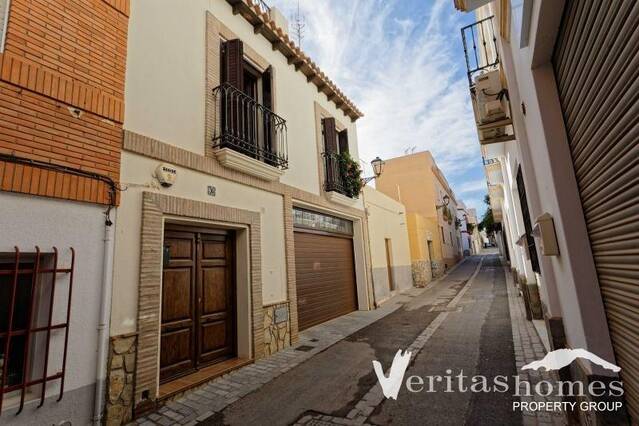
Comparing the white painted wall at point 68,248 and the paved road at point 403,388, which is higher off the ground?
the white painted wall at point 68,248

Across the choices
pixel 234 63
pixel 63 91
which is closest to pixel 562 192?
pixel 63 91

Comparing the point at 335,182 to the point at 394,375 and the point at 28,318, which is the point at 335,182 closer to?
the point at 394,375

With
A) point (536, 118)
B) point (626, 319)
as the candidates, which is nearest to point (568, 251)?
point (626, 319)

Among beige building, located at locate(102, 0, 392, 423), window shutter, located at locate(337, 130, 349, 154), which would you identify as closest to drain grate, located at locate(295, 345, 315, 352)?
beige building, located at locate(102, 0, 392, 423)

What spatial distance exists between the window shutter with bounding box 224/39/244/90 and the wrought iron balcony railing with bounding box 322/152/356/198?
11.9 ft

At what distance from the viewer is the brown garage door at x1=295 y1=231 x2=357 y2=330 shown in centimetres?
808

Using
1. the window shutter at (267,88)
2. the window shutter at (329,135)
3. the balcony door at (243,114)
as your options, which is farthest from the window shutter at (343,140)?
the balcony door at (243,114)

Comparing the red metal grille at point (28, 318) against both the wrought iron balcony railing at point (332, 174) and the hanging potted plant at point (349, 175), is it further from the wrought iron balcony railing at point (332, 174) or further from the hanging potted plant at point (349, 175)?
the hanging potted plant at point (349, 175)

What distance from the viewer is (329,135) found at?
9922mm

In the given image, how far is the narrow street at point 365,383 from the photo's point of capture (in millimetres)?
3623

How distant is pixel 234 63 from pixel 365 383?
629 cm

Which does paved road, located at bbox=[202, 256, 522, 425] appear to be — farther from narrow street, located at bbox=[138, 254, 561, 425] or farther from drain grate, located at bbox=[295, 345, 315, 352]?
drain grate, located at bbox=[295, 345, 315, 352]

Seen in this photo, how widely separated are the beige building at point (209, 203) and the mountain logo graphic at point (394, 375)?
227 centimetres

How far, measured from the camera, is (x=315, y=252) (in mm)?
8781
